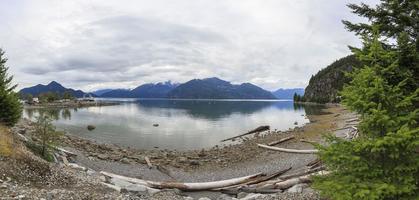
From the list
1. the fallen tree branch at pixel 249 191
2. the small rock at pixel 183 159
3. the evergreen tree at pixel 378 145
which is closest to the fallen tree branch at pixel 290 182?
the fallen tree branch at pixel 249 191

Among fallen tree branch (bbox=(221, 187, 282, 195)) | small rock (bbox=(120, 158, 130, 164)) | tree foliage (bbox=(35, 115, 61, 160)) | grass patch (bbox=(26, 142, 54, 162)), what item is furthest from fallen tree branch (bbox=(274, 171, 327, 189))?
small rock (bbox=(120, 158, 130, 164))

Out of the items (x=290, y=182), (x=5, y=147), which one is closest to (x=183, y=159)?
(x=290, y=182)

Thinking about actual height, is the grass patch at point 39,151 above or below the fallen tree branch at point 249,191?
above

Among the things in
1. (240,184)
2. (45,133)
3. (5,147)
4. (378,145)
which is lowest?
(240,184)

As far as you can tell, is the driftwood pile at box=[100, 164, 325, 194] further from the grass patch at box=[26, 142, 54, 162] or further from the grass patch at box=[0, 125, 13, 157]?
the grass patch at box=[0, 125, 13, 157]

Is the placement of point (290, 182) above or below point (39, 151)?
below

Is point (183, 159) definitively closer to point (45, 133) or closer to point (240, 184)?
point (240, 184)

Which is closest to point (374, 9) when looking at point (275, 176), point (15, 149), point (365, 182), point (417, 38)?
point (417, 38)

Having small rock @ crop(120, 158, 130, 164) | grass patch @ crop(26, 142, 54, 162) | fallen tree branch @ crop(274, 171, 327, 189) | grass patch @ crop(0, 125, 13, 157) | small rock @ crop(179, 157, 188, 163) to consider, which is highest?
grass patch @ crop(0, 125, 13, 157)

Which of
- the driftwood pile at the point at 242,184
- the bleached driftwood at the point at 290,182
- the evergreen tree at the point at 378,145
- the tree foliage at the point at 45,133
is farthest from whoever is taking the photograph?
the tree foliage at the point at 45,133

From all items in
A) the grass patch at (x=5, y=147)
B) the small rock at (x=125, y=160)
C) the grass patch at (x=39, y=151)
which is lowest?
the small rock at (x=125, y=160)

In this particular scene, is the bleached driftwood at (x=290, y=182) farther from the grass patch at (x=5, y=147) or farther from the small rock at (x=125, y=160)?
the small rock at (x=125, y=160)

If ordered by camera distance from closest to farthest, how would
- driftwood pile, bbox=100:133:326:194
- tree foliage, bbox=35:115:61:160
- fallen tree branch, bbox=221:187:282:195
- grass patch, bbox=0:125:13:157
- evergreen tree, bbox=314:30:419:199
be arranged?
Answer: evergreen tree, bbox=314:30:419:199 < grass patch, bbox=0:125:13:157 < fallen tree branch, bbox=221:187:282:195 < driftwood pile, bbox=100:133:326:194 < tree foliage, bbox=35:115:61:160

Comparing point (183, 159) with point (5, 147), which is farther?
point (183, 159)
